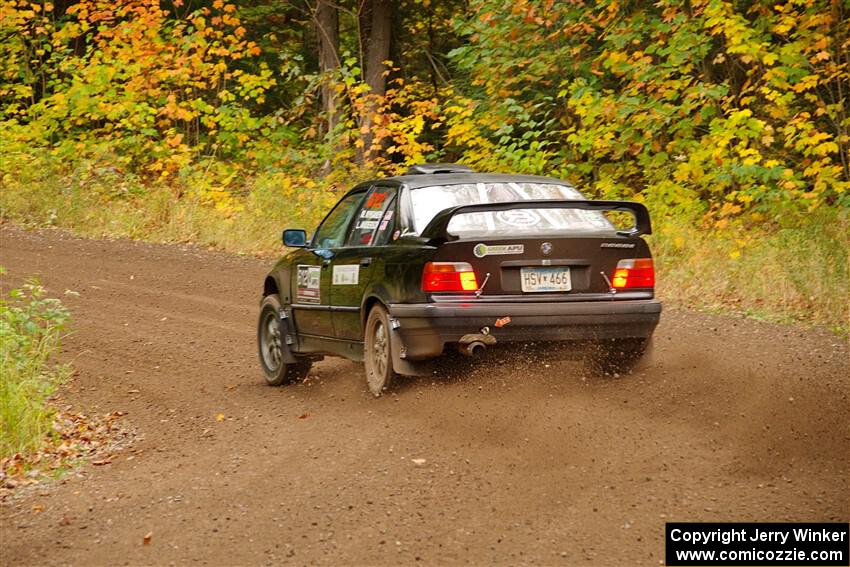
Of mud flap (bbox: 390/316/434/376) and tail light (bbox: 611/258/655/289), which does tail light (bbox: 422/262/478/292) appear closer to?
mud flap (bbox: 390/316/434/376)

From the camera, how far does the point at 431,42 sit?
28641mm

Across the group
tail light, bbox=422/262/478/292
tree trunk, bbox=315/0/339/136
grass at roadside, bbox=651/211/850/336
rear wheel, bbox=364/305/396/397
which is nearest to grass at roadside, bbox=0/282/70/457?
rear wheel, bbox=364/305/396/397

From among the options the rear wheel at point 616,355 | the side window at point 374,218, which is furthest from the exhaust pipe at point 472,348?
the side window at point 374,218

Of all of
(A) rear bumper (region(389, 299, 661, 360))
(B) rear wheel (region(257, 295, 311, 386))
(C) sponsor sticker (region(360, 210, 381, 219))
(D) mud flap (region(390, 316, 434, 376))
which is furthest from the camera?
(B) rear wheel (region(257, 295, 311, 386))

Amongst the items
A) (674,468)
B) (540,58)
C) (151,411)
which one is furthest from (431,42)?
(674,468)

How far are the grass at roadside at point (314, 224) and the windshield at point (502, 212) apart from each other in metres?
4.37

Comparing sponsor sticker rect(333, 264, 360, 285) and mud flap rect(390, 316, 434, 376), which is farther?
sponsor sticker rect(333, 264, 360, 285)

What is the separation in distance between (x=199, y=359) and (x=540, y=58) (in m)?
10.5

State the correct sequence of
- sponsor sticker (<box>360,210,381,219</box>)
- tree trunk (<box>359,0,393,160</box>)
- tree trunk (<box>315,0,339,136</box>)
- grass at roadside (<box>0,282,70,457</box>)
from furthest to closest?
tree trunk (<box>315,0,339,136</box>)
tree trunk (<box>359,0,393,160</box>)
sponsor sticker (<box>360,210,381,219</box>)
grass at roadside (<box>0,282,70,457</box>)

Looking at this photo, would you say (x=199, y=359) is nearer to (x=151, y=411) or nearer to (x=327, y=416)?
(x=151, y=411)

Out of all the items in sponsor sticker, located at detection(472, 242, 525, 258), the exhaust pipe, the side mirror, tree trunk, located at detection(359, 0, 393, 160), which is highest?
tree trunk, located at detection(359, 0, 393, 160)

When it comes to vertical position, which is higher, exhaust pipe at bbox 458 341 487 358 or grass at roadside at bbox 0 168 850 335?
grass at roadside at bbox 0 168 850 335

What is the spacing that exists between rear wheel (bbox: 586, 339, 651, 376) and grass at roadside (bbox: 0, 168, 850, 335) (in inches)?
166

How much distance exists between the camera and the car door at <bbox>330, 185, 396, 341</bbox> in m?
8.66
